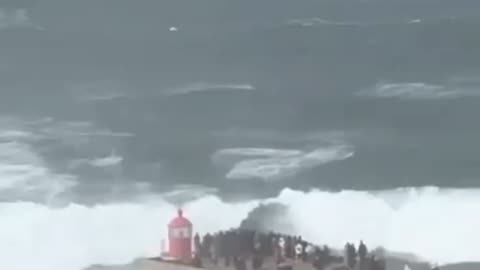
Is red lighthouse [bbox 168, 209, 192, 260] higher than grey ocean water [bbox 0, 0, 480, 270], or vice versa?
grey ocean water [bbox 0, 0, 480, 270]

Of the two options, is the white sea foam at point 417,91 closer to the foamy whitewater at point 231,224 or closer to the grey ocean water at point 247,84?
the grey ocean water at point 247,84

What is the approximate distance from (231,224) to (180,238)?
14 centimetres

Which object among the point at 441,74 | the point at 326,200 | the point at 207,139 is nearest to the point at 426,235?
the point at 326,200

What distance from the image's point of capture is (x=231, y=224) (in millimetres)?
2549

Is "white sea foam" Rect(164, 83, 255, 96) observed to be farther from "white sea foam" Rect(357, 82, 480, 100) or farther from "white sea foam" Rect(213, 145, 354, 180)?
"white sea foam" Rect(357, 82, 480, 100)

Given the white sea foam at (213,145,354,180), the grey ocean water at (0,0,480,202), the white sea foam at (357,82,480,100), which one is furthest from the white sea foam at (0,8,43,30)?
the white sea foam at (357,82,480,100)

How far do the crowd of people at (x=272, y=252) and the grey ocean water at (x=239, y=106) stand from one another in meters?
0.04

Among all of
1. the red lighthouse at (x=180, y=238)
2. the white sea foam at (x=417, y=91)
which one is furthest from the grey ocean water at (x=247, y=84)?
the red lighthouse at (x=180, y=238)

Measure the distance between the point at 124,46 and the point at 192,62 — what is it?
188 millimetres

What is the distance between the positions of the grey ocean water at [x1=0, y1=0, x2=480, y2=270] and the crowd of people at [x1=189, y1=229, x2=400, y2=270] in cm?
4

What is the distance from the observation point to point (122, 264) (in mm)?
2512

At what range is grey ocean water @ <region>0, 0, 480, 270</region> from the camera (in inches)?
100.0

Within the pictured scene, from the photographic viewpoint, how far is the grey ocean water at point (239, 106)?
100.0 inches

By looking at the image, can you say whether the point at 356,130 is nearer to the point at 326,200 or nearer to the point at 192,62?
the point at 326,200
